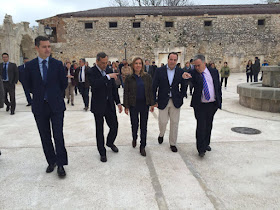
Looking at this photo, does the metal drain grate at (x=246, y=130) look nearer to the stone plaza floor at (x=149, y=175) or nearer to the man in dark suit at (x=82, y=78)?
the stone plaza floor at (x=149, y=175)

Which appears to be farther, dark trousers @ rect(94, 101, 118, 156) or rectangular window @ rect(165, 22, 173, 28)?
rectangular window @ rect(165, 22, 173, 28)

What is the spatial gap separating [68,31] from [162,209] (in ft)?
73.9

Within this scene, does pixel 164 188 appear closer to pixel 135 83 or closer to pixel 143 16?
pixel 135 83

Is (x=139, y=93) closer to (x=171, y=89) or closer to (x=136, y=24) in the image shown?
(x=171, y=89)

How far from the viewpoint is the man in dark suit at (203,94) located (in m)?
3.49

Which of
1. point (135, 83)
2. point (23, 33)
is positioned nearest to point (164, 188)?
point (135, 83)

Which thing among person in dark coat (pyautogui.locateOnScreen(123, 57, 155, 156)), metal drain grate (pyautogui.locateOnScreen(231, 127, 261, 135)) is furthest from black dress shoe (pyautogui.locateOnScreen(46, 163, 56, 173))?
metal drain grate (pyautogui.locateOnScreen(231, 127, 261, 135))

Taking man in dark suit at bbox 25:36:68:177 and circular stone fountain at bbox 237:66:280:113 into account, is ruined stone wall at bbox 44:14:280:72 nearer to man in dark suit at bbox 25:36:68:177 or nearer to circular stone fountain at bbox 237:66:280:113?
circular stone fountain at bbox 237:66:280:113

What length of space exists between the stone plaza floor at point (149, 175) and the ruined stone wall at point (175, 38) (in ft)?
60.9

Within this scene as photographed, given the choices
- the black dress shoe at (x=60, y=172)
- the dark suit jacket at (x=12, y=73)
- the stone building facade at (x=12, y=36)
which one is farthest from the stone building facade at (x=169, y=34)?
the black dress shoe at (x=60, y=172)

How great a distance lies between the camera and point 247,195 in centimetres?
256

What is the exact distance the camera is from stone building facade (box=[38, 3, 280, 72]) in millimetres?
21969

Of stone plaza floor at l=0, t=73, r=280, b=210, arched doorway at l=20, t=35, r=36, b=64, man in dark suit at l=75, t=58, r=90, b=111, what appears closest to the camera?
stone plaza floor at l=0, t=73, r=280, b=210

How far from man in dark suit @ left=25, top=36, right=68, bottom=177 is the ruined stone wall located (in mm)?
19960
